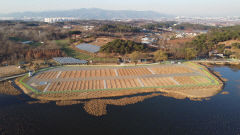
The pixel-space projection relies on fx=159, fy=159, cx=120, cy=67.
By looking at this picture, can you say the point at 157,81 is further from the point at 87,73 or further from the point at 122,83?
the point at 87,73

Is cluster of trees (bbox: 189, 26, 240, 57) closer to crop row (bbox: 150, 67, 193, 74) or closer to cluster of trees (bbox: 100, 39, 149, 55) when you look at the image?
crop row (bbox: 150, 67, 193, 74)

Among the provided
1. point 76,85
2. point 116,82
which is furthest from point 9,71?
point 116,82

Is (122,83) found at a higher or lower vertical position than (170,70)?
lower

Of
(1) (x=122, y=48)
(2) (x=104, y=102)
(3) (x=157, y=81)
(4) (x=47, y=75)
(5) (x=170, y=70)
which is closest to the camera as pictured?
(2) (x=104, y=102)

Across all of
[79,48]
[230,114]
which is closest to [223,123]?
[230,114]

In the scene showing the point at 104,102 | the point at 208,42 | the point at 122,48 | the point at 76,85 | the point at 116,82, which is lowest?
the point at 104,102

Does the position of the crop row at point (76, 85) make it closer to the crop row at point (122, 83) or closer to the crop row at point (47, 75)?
the crop row at point (122, 83)

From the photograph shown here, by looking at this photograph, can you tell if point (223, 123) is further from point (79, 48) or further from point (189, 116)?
point (79, 48)
